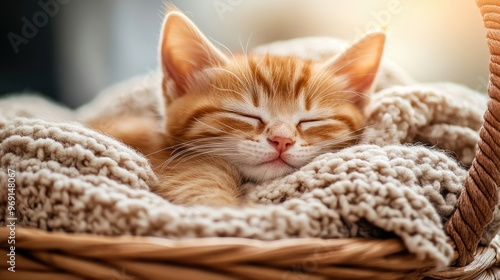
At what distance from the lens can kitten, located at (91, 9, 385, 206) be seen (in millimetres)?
1004

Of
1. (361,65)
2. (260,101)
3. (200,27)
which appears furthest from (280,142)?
(200,27)

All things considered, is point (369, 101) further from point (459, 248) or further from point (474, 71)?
point (474, 71)

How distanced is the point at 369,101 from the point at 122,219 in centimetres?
75

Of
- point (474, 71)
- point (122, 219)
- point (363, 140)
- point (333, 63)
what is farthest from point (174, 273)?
point (474, 71)

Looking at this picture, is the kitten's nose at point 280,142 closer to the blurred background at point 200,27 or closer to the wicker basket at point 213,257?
the wicker basket at point 213,257

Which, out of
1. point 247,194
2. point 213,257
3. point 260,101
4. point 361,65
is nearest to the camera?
point 213,257

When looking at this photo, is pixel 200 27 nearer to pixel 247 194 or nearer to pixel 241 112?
pixel 241 112

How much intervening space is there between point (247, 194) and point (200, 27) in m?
1.24

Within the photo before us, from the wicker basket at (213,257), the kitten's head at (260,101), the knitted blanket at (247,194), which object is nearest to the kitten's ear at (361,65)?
the kitten's head at (260,101)

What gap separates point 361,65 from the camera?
1.20m

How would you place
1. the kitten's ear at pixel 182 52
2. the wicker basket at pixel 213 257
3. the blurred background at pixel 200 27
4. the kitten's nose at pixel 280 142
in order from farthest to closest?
1. the blurred background at pixel 200 27
2. the kitten's ear at pixel 182 52
3. the kitten's nose at pixel 280 142
4. the wicker basket at pixel 213 257

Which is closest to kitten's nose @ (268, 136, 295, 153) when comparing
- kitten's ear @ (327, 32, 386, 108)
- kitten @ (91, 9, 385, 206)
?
kitten @ (91, 9, 385, 206)

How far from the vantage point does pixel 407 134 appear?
1108 millimetres

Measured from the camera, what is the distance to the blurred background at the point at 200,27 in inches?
71.4
